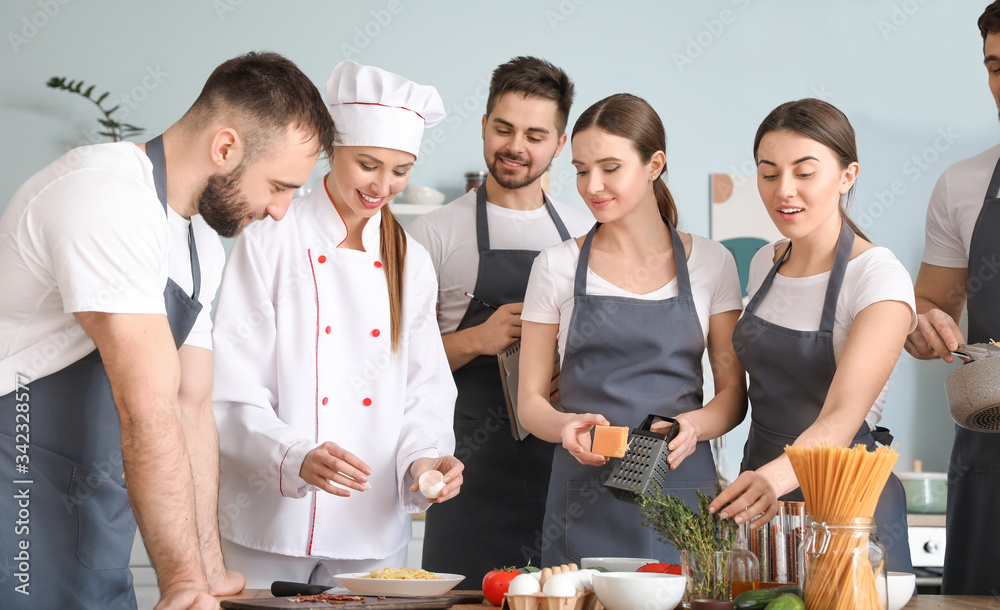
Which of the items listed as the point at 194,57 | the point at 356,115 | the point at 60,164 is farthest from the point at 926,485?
the point at 194,57

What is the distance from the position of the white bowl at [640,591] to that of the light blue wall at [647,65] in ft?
A: 8.97

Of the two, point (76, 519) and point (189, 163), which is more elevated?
point (189, 163)

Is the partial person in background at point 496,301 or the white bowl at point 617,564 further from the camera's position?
the partial person in background at point 496,301

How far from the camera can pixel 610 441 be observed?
1.54m

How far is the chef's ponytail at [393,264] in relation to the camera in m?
1.87

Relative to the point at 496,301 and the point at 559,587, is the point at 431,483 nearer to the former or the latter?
the point at 559,587

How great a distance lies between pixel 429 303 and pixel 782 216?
79cm

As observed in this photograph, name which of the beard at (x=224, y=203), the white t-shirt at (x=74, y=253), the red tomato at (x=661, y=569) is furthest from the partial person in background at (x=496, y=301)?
the white t-shirt at (x=74, y=253)

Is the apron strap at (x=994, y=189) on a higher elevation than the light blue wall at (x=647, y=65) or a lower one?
lower

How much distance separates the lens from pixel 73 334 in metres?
1.32

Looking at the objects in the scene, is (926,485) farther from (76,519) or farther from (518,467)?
(76,519)

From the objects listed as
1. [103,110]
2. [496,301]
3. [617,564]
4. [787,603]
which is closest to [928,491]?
[496,301]

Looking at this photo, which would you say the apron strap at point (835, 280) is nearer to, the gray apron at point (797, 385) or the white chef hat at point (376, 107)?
the gray apron at point (797, 385)

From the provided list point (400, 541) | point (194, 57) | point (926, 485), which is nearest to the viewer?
point (400, 541)
